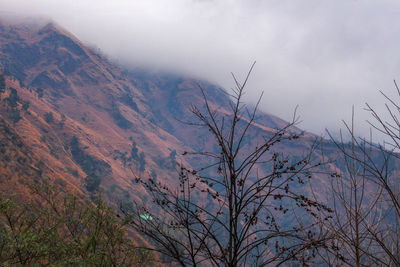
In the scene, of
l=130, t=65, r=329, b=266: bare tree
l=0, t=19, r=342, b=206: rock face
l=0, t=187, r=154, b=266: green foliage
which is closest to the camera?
l=130, t=65, r=329, b=266: bare tree

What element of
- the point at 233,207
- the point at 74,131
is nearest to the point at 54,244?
the point at 233,207

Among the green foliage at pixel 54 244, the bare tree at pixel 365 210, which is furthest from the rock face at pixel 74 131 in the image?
the bare tree at pixel 365 210

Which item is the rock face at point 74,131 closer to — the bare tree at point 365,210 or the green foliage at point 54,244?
the green foliage at point 54,244

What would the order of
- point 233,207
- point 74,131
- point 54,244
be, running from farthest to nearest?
point 74,131 < point 54,244 < point 233,207

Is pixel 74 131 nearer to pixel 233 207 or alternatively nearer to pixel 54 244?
pixel 54 244

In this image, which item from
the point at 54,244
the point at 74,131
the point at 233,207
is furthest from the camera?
the point at 74,131

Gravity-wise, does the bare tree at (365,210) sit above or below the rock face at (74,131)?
above

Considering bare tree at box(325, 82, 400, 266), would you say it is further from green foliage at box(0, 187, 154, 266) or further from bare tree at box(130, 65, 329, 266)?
green foliage at box(0, 187, 154, 266)

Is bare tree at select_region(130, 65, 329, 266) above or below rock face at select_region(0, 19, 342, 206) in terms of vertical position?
above

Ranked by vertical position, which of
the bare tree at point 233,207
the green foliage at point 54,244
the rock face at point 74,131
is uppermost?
the bare tree at point 233,207

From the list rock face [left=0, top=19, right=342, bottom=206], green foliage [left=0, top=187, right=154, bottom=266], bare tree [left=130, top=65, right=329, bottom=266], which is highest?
bare tree [left=130, top=65, right=329, bottom=266]

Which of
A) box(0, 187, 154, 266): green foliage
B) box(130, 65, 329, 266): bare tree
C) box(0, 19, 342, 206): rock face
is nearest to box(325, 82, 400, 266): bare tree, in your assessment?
box(130, 65, 329, 266): bare tree

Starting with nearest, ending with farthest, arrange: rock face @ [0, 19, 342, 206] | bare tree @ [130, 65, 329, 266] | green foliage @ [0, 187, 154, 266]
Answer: bare tree @ [130, 65, 329, 266] < green foliage @ [0, 187, 154, 266] < rock face @ [0, 19, 342, 206]

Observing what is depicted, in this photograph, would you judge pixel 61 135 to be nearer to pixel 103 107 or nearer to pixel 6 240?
pixel 103 107
